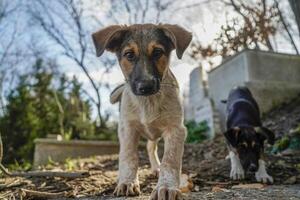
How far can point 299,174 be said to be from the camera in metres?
5.21

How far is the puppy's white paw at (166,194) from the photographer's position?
3077 mm

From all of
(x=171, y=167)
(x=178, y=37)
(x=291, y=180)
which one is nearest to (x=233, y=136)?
(x=291, y=180)

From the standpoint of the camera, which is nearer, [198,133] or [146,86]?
[146,86]

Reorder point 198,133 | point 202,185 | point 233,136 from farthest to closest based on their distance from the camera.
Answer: point 198,133, point 233,136, point 202,185

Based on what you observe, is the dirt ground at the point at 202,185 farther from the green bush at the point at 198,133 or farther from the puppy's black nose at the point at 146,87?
the green bush at the point at 198,133

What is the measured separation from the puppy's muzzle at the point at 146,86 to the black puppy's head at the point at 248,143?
2.32 metres

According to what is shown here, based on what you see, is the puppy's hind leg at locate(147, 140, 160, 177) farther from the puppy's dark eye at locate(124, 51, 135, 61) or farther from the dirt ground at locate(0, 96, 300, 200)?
the puppy's dark eye at locate(124, 51, 135, 61)

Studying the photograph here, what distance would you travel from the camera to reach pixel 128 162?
12.1 ft

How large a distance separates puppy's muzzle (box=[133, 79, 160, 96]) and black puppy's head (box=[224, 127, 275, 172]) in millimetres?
2323

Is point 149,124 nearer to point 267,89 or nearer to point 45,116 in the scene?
point 267,89

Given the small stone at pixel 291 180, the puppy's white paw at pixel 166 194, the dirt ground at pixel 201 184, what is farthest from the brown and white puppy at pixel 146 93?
the small stone at pixel 291 180

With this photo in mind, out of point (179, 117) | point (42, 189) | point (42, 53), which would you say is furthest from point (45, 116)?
point (179, 117)

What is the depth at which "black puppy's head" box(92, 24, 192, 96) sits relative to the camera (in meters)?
3.51

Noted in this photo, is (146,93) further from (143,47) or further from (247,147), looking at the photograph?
(247,147)
